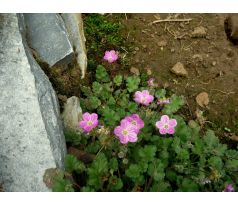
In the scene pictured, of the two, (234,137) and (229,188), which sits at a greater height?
(229,188)

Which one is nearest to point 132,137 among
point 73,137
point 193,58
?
point 73,137

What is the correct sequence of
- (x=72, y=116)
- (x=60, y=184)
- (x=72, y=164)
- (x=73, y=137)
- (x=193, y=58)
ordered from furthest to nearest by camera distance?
(x=193, y=58)
(x=72, y=116)
(x=73, y=137)
(x=72, y=164)
(x=60, y=184)

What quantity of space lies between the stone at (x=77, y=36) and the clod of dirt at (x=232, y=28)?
1.18 m

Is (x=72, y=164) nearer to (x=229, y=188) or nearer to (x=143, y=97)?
(x=143, y=97)

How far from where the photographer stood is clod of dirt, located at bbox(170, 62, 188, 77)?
3.59 meters

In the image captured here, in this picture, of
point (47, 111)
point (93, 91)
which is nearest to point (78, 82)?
point (93, 91)

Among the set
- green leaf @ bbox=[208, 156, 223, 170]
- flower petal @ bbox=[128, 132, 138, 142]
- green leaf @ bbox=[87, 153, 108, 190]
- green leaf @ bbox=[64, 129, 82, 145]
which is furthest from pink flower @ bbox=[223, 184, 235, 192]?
green leaf @ bbox=[64, 129, 82, 145]

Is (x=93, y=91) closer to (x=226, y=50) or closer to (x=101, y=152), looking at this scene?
(x=101, y=152)

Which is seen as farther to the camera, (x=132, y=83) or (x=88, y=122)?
(x=132, y=83)

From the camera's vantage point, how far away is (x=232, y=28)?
375cm

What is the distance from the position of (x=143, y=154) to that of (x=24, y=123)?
73 centimetres

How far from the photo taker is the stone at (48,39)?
325 cm

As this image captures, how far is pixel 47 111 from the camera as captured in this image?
9.23 feet

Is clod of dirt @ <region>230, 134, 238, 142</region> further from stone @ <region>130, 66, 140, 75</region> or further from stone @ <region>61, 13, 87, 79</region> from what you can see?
stone @ <region>61, 13, 87, 79</region>
